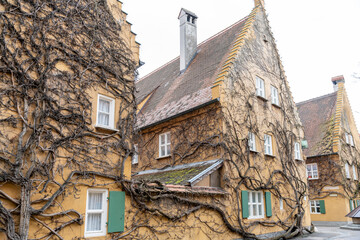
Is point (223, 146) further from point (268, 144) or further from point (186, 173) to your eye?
point (268, 144)

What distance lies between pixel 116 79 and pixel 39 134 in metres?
3.43

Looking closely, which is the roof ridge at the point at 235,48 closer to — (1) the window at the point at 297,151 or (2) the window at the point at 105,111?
(2) the window at the point at 105,111

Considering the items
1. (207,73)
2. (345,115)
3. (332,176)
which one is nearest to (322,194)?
(332,176)

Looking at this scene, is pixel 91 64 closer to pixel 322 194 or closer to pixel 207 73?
pixel 207 73

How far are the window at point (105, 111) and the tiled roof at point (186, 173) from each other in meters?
2.58

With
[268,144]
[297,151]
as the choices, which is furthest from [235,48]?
[297,151]

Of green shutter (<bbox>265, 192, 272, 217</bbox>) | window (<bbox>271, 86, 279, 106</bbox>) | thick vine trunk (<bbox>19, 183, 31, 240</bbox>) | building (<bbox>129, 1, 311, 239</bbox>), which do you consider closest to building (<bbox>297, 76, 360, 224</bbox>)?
building (<bbox>129, 1, 311, 239</bbox>)

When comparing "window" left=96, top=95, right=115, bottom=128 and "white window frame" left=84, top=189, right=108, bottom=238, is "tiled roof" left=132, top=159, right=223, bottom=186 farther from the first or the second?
"window" left=96, top=95, right=115, bottom=128

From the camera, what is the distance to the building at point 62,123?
768 cm

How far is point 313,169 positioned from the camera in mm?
25922

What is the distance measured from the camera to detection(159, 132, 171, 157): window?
53.7 ft

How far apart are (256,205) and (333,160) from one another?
42.9ft

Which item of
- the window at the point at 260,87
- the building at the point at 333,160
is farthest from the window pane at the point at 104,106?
the building at the point at 333,160

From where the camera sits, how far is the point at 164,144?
16.6 meters
